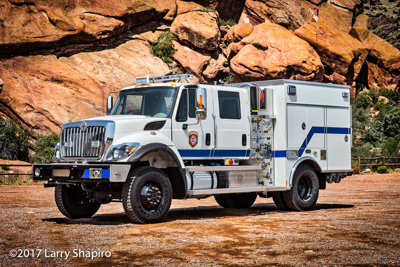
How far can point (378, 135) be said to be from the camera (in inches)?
1956

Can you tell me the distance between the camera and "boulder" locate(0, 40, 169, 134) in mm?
35406

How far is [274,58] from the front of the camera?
44.6 m

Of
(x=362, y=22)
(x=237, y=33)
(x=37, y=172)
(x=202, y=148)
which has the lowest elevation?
(x=37, y=172)

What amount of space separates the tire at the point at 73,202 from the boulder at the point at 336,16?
49.6 meters

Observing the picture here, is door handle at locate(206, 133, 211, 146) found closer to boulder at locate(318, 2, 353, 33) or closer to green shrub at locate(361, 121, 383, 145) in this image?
→ green shrub at locate(361, 121, 383, 145)

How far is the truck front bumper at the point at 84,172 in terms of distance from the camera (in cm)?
1141

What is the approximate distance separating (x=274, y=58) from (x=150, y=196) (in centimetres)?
3406

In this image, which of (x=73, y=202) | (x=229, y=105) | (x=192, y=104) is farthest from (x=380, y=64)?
(x=73, y=202)

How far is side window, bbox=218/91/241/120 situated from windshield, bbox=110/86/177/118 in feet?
4.43

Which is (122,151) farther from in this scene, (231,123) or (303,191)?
(303,191)

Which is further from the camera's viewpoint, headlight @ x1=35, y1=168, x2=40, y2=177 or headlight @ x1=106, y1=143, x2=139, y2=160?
headlight @ x1=35, y1=168, x2=40, y2=177

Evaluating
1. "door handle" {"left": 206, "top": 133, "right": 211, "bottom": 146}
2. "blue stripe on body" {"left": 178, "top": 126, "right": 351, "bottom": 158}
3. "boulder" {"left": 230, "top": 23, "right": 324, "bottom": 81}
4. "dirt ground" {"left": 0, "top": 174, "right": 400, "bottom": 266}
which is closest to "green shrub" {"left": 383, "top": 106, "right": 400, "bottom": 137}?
"boulder" {"left": 230, "top": 23, "right": 324, "bottom": 81}

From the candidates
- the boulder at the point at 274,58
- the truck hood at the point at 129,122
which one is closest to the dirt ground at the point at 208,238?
the truck hood at the point at 129,122

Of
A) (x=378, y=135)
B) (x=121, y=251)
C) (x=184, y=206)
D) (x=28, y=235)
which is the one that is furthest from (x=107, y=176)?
(x=378, y=135)
